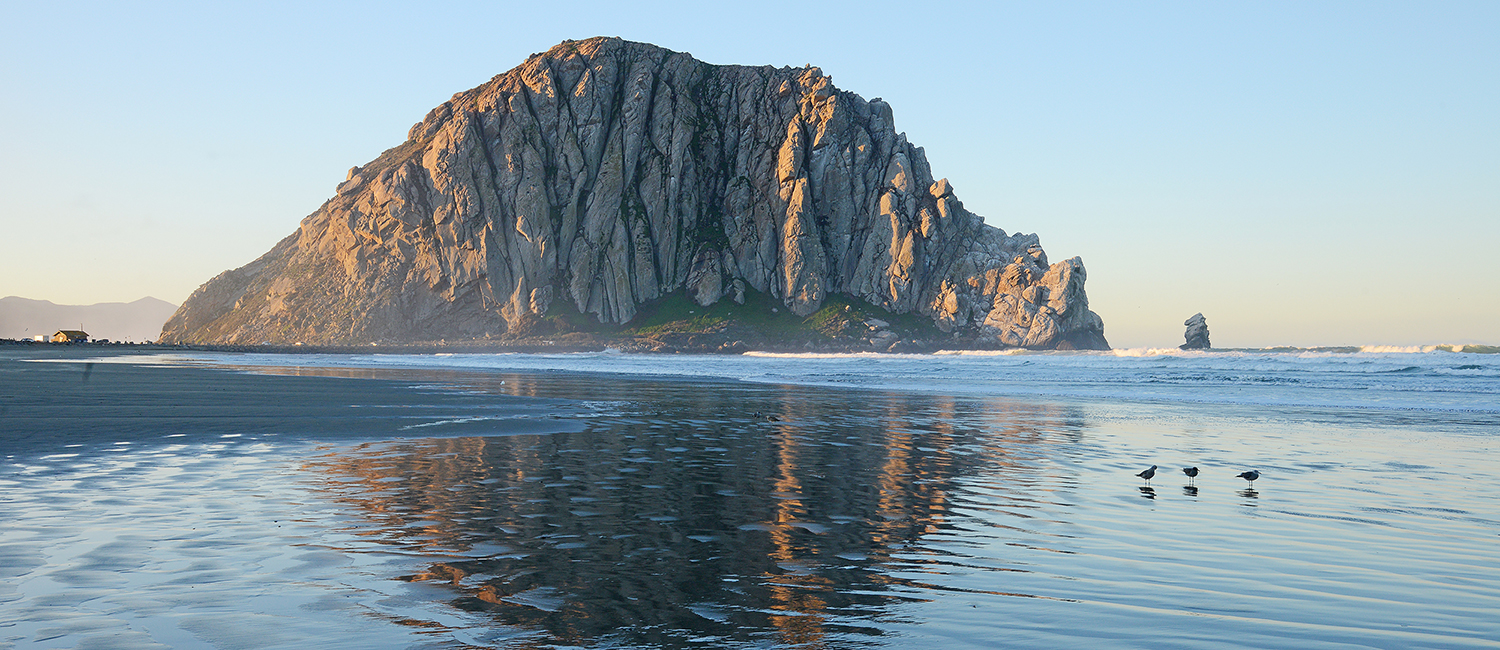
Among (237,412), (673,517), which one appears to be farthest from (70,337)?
(673,517)

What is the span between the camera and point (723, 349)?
624 ft

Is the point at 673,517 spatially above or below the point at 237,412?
below

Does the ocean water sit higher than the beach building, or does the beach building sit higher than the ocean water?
the beach building

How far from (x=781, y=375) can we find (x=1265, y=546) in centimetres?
5561

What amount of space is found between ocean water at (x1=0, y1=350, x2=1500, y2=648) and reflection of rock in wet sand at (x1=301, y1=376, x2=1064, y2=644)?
0.06 m

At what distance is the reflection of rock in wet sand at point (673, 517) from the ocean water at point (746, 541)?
0.06m

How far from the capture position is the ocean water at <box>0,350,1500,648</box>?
23.0 feet

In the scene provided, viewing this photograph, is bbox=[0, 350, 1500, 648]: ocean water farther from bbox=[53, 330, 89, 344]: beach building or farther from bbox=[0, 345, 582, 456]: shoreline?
bbox=[53, 330, 89, 344]: beach building

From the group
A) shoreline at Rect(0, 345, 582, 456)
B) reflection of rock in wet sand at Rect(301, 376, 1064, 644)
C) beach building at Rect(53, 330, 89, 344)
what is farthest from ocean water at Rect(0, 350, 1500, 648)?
beach building at Rect(53, 330, 89, 344)

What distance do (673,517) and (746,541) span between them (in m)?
1.67

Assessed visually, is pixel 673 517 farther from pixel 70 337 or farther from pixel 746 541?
pixel 70 337

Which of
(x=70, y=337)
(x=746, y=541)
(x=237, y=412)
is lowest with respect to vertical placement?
(x=746, y=541)

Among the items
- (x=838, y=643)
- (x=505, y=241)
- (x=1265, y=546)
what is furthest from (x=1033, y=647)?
(x=505, y=241)

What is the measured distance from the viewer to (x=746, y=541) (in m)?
10.4
